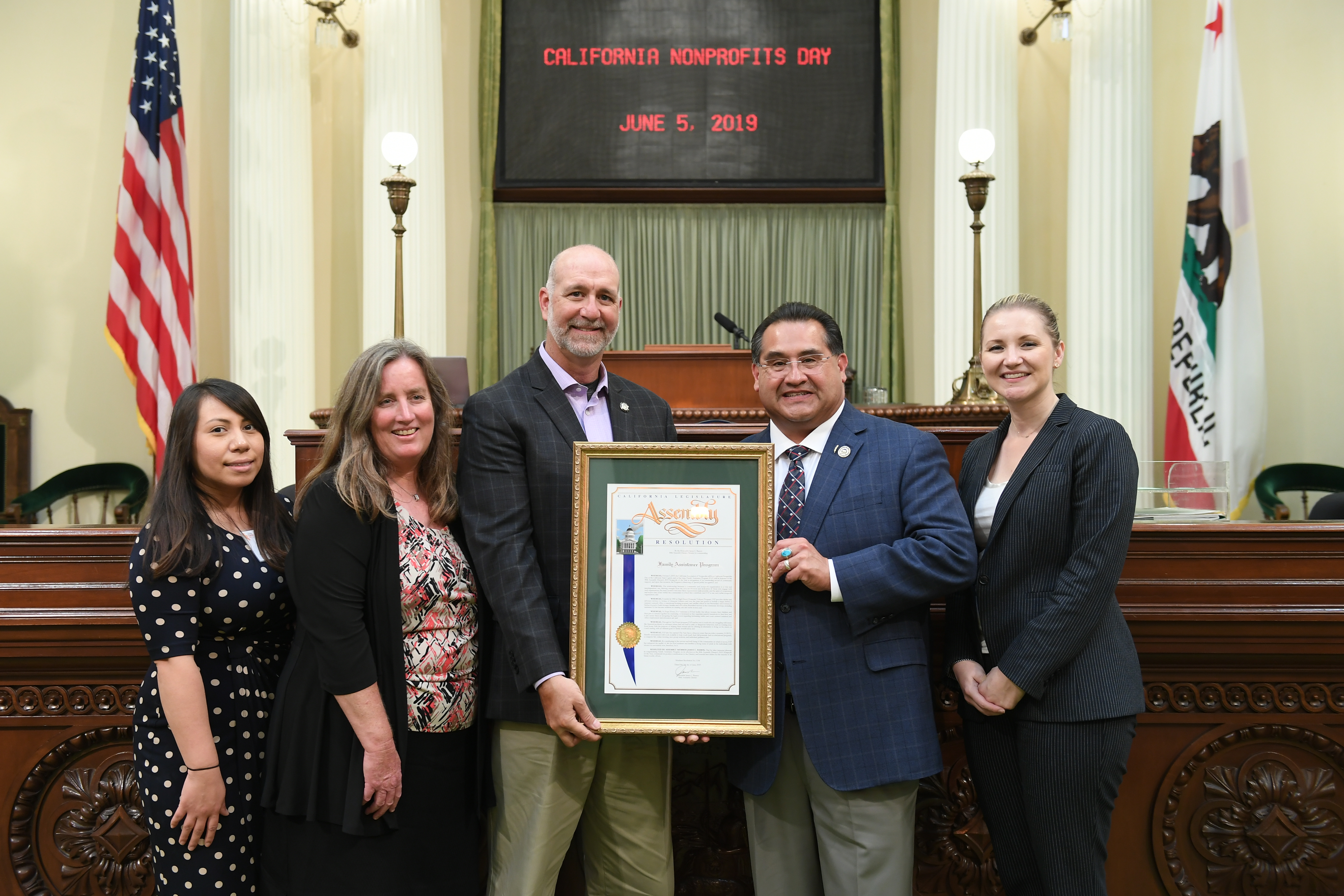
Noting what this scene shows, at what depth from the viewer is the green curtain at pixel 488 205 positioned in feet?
25.6

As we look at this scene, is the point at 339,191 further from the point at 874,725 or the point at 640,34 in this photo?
the point at 874,725

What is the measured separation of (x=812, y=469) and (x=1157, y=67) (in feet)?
21.4

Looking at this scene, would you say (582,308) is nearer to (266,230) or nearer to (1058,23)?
(266,230)

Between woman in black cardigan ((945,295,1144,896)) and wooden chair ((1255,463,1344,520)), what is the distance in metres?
4.95

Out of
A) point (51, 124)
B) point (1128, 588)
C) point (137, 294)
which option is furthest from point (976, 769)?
point (51, 124)

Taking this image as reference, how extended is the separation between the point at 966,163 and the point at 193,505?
6.26m

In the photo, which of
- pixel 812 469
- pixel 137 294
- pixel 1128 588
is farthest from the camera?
pixel 137 294

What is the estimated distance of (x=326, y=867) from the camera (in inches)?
81.3

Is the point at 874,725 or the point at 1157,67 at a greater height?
the point at 1157,67

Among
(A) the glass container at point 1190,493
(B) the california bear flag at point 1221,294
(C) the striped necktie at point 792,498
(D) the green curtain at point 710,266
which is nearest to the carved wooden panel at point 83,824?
(C) the striped necktie at point 792,498

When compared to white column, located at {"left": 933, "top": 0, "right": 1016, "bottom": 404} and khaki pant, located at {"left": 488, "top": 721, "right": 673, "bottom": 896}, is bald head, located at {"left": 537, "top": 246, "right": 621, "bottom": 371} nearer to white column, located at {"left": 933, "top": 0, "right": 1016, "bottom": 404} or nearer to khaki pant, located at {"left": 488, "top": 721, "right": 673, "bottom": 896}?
khaki pant, located at {"left": 488, "top": 721, "right": 673, "bottom": 896}

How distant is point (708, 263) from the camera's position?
26.7 feet

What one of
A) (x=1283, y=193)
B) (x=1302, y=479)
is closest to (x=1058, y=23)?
(x=1283, y=193)

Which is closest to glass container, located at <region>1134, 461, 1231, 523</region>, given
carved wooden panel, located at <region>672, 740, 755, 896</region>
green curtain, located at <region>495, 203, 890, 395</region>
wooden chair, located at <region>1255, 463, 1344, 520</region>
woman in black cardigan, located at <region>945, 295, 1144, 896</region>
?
woman in black cardigan, located at <region>945, 295, 1144, 896</region>
